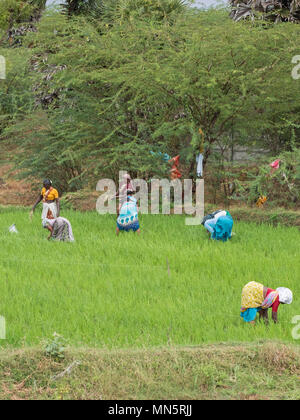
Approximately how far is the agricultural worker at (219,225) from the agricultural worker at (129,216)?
55.2 inches

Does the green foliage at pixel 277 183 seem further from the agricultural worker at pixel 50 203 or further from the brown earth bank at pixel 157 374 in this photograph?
the brown earth bank at pixel 157 374

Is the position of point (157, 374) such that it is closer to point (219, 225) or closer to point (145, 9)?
point (219, 225)

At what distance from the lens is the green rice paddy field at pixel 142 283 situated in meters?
5.96

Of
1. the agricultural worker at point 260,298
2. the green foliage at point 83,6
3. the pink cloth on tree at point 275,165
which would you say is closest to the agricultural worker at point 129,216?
the pink cloth on tree at point 275,165

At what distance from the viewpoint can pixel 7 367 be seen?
5.02 metres

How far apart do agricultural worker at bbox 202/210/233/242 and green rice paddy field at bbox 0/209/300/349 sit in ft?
0.65

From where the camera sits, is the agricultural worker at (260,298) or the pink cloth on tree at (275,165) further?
the pink cloth on tree at (275,165)

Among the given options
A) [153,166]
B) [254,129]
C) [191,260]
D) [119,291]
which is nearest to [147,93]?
[153,166]

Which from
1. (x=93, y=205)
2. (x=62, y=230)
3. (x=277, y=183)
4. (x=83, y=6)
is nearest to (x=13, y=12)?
(x=83, y=6)

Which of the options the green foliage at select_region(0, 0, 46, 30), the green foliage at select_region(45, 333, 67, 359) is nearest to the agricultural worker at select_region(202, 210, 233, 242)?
the green foliage at select_region(45, 333, 67, 359)

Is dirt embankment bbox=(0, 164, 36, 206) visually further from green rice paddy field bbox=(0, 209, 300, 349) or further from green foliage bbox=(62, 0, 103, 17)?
green rice paddy field bbox=(0, 209, 300, 349)

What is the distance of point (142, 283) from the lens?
25.6 ft

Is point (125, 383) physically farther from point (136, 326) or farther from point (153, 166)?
point (153, 166)

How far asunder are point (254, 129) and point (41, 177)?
7.20m
